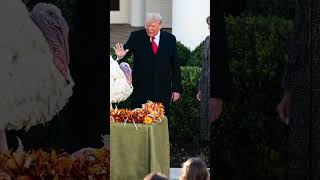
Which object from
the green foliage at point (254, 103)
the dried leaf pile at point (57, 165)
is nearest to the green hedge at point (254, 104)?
the green foliage at point (254, 103)

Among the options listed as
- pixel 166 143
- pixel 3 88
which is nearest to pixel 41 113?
pixel 3 88

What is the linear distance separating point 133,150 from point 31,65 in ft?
8.43

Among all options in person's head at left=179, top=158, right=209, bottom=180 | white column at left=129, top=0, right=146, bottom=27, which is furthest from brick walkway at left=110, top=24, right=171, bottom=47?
person's head at left=179, top=158, right=209, bottom=180

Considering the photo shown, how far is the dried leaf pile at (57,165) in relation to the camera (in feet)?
13.3

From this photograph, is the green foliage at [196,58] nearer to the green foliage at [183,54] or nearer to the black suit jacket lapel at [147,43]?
the green foliage at [183,54]

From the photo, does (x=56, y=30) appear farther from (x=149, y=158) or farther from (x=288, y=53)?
(x=149, y=158)

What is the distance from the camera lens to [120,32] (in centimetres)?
1648

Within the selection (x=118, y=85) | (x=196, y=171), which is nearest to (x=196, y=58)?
(x=118, y=85)

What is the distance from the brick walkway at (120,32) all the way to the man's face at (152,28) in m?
6.83

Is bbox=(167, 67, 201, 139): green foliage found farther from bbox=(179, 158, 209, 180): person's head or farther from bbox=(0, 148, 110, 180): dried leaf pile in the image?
bbox=(0, 148, 110, 180): dried leaf pile

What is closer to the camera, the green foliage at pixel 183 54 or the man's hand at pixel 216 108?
the man's hand at pixel 216 108

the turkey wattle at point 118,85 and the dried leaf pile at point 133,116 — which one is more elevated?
the turkey wattle at point 118,85

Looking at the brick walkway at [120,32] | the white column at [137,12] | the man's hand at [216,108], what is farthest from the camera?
the white column at [137,12]

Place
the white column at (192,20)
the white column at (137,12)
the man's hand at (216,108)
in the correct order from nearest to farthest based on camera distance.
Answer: the man's hand at (216,108)
the white column at (192,20)
the white column at (137,12)
